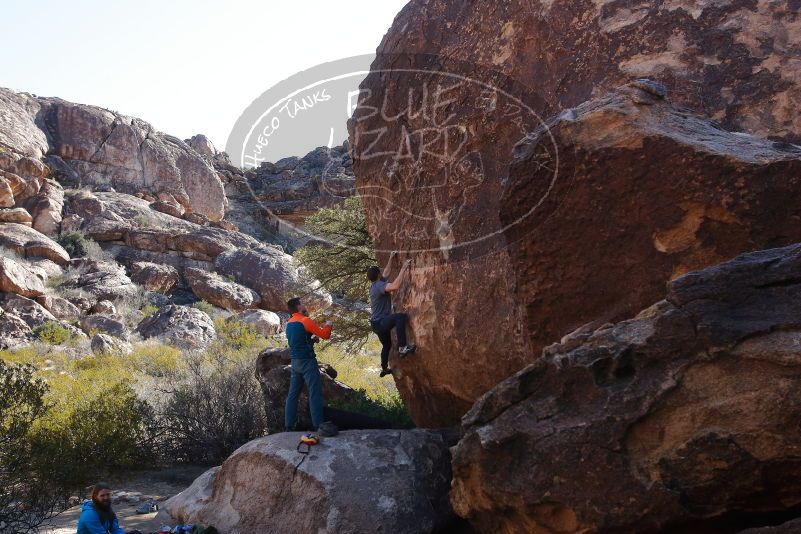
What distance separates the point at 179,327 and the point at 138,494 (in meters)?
12.1

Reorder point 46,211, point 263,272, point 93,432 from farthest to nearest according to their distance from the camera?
point 263,272
point 46,211
point 93,432

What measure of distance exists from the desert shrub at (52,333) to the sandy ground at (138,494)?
9.06 m

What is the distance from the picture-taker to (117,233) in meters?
25.9

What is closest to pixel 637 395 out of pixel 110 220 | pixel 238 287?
pixel 238 287

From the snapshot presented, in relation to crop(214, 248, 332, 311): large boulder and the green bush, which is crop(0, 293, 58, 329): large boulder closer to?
crop(214, 248, 332, 311): large boulder

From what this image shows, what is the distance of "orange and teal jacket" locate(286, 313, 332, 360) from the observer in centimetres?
588

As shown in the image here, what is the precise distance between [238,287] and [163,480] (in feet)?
51.5

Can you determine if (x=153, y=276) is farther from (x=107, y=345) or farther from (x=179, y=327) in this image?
(x=107, y=345)

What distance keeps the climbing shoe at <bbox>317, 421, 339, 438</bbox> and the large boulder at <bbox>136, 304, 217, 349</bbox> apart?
47.0 feet

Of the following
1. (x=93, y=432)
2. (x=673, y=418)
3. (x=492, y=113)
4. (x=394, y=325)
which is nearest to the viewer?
(x=673, y=418)

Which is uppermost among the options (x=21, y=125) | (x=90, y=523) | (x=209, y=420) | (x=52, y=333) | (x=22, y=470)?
(x=21, y=125)

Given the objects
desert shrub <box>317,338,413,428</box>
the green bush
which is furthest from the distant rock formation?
the green bush

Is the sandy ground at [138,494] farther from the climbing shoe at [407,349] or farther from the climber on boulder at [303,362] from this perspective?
the climbing shoe at [407,349]

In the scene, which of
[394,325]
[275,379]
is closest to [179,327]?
[275,379]
